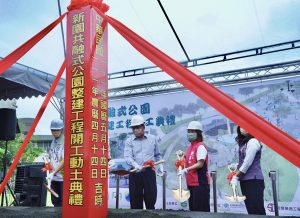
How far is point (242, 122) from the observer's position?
1.51 metres

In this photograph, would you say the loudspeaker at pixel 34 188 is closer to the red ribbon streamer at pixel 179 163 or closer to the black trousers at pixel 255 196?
the red ribbon streamer at pixel 179 163

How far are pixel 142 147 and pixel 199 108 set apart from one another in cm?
113

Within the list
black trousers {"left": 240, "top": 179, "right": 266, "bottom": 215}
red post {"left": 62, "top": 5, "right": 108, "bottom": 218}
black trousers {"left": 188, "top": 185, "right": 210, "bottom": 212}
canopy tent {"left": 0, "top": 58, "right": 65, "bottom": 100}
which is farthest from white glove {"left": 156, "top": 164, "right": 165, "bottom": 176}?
red post {"left": 62, "top": 5, "right": 108, "bottom": 218}

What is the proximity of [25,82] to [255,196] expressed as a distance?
9.75 feet

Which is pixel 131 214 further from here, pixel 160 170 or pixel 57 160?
pixel 160 170

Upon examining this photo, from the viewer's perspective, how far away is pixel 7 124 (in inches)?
177

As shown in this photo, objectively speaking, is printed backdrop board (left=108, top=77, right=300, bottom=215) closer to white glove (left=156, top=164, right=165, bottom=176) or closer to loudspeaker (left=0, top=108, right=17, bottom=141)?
white glove (left=156, top=164, right=165, bottom=176)

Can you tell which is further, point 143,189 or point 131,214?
point 143,189

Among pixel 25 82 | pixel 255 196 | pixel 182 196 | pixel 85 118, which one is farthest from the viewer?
pixel 25 82

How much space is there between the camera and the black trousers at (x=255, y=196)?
2533 millimetres

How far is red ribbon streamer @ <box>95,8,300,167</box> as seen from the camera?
1.40 m

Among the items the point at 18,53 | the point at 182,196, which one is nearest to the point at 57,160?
the point at 182,196

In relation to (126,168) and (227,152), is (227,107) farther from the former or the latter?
(227,152)

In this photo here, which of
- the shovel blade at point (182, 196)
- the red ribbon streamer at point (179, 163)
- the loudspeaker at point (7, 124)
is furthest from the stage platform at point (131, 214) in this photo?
the loudspeaker at point (7, 124)
